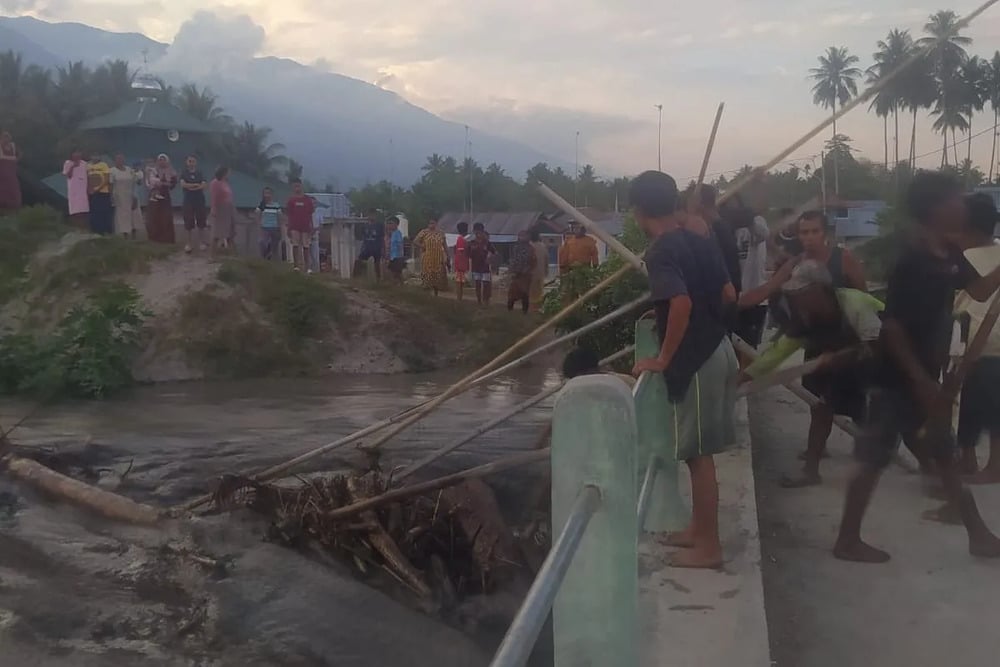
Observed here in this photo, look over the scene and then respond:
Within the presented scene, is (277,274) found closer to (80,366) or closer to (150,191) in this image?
(150,191)

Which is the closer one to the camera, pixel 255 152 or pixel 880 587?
pixel 880 587

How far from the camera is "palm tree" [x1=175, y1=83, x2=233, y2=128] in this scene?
5447 centimetres

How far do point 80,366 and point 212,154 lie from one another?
30916mm

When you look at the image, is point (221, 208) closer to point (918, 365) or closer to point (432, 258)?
point (432, 258)

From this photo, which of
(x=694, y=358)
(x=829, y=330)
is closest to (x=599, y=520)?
(x=694, y=358)

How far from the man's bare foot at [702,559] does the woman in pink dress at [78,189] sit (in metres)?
13.4

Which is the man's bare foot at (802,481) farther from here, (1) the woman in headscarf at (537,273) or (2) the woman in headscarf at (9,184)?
(2) the woman in headscarf at (9,184)

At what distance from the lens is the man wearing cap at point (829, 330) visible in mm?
4996

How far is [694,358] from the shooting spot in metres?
3.86

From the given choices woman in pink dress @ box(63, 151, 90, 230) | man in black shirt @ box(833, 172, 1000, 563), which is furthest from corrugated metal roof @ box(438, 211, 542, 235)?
man in black shirt @ box(833, 172, 1000, 563)

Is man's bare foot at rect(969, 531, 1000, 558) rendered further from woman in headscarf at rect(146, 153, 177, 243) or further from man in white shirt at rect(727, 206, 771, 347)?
woman in headscarf at rect(146, 153, 177, 243)

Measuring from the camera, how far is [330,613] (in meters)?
5.54

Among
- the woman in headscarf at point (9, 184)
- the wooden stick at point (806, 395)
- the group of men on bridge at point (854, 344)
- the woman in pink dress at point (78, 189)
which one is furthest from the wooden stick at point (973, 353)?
the woman in headscarf at point (9, 184)

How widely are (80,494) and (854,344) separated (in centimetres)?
496
